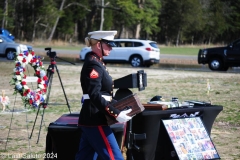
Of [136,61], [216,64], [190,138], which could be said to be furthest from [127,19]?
[190,138]

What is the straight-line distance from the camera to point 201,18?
8981cm

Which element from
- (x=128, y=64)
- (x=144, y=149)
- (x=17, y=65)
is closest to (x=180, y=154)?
(x=144, y=149)

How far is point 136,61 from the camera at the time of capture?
113 ft

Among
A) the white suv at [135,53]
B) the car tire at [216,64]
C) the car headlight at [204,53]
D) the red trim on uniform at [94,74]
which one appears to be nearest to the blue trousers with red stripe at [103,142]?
the red trim on uniform at [94,74]

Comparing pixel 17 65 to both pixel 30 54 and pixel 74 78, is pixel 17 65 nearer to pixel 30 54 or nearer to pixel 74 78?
pixel 30 54

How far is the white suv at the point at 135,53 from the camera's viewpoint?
34.2 meters

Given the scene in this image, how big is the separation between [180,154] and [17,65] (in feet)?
12.5

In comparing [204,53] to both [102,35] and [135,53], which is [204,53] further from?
[102,35]

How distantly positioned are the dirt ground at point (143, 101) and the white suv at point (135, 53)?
7.46m

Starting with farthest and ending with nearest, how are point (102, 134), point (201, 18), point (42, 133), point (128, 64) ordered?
1. point (201, 18)
2. point (128, 64)
3. point (42, 133)
4. point (102, 134)

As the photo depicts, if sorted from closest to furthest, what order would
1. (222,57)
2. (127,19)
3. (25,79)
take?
(25,79) → (222,57) → (127,19)

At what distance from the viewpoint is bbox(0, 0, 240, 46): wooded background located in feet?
241

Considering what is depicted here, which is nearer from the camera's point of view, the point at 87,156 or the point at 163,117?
the point at 87,156

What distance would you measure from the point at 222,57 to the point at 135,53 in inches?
227
